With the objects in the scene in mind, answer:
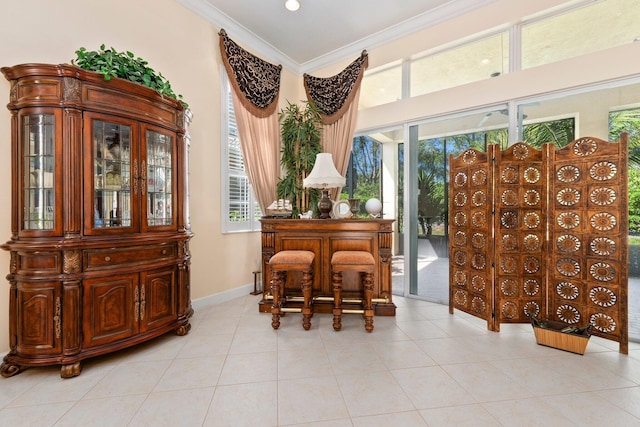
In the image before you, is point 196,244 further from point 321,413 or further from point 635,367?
point 635,367

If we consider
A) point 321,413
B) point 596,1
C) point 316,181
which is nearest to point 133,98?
point 316,181

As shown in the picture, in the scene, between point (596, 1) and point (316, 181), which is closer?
point (596, 1)

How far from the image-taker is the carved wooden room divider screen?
2238mm

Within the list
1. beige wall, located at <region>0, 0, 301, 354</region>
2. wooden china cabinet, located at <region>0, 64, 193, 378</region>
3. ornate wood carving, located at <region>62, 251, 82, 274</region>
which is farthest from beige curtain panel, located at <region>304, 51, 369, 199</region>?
ornate wood carving, located at <region>62, 251, 82, 274</region>

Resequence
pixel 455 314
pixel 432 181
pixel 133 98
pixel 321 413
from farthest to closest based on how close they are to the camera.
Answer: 1. pixel 432 181
2. pixel 455 314
3. pixel 133 98
4. pixel 321 413

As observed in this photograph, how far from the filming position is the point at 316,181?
329cm

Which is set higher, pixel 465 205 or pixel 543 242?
pixel 465 205

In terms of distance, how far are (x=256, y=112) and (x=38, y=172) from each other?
2474 millimetres

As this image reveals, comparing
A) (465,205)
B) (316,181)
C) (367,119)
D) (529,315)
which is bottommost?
(529,315)

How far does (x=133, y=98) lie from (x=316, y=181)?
1876 mm

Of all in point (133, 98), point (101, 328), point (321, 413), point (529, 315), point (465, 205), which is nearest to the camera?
point (321, 413)

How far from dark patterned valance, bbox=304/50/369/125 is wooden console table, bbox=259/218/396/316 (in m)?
1.89

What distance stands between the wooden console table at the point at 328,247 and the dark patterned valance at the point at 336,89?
6.19ft

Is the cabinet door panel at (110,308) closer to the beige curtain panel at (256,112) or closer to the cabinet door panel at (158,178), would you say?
the cabinet door panel at (158,178)
